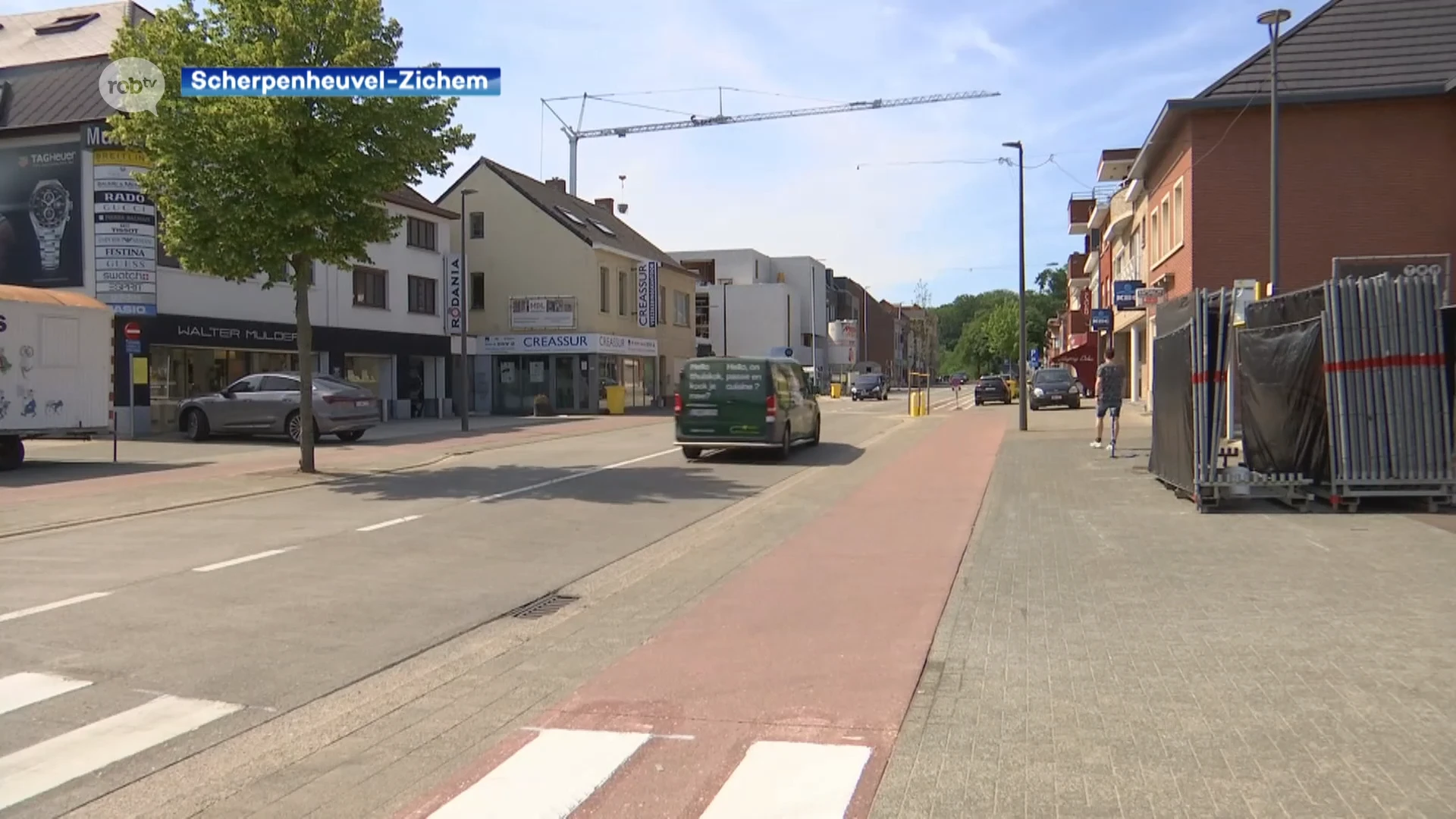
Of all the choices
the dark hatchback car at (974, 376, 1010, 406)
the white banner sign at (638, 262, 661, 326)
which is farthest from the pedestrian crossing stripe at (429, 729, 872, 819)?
the dark hatchback car at (974, 376, 1010, 406)

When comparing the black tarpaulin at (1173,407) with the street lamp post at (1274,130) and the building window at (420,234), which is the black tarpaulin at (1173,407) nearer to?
the street lamp post at (1274,130)

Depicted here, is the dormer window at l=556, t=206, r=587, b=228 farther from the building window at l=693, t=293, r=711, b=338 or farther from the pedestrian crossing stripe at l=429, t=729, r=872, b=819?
the pedestrian crossing stripe at l=429, t=729, r=872, b=819

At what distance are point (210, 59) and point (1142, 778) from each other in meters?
15.6

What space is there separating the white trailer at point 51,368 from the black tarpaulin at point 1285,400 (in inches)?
726

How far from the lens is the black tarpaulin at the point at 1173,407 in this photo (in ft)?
38.8

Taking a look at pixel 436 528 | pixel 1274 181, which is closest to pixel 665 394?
pixel 1274 181

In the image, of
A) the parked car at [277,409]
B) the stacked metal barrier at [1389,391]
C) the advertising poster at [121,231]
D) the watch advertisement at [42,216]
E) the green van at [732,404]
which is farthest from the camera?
the watch advertisement at [42,216]

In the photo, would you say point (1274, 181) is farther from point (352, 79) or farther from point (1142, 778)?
point (1142, 778)

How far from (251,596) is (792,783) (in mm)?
5203

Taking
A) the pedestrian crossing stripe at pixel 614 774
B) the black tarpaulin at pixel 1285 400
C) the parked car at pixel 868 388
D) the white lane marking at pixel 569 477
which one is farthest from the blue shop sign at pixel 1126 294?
the parked car at pixel 868 388

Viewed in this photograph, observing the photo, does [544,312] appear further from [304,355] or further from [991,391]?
[304,355]

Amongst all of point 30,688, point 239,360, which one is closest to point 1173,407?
point 30,688

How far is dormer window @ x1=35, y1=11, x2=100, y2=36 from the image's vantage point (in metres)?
30.3

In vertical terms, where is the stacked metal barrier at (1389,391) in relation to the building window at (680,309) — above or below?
below
